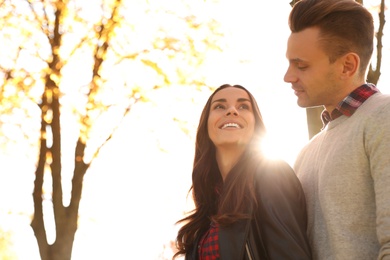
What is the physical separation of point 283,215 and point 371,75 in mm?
4537

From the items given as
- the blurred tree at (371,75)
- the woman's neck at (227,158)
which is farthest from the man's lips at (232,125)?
the blurred tree at (371,75)

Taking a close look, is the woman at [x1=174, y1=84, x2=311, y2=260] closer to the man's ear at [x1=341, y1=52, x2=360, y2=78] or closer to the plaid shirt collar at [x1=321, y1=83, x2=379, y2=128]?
the plaid shirt collar at [x1=321, y1=83, x2=379, y2=128]

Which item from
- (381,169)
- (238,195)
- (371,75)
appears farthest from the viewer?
(371,75)

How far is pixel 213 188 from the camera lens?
3.80m

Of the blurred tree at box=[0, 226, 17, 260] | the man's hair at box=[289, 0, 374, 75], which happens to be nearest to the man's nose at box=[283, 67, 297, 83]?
the man's hair at box=[289, 0, 374, 75]

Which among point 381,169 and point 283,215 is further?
point 283,215

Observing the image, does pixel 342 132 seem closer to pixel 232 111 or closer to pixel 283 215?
pixel 283 215

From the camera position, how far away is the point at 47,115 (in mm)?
9164

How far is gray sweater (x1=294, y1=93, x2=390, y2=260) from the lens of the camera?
2.36 m

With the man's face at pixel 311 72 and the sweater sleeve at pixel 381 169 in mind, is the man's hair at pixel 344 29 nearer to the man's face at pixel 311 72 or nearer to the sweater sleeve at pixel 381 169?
the man's face at pixel 311 72

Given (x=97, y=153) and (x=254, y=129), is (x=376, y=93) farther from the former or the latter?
(x=97, y=153)

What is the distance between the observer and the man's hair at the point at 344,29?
107 inches

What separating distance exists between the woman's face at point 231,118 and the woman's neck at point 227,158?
45 mm

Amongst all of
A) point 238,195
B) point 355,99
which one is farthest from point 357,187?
point 238,195
